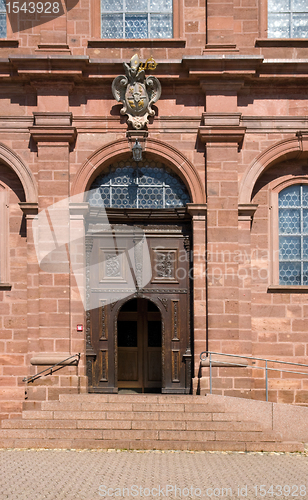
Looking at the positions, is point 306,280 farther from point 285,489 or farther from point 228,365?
point 285,489

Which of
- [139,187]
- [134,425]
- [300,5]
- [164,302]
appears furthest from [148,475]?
[300,5]

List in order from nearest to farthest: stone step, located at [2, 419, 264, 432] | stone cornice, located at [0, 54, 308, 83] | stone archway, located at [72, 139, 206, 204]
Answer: stone step, located at [2, 419, 264, 432]
stone cornice, located at [0, 54, 308, 83]
stone archway, located at [72, 139, 206, 204]

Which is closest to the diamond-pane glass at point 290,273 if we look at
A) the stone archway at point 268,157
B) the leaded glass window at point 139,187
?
the stone archway at point 268,157

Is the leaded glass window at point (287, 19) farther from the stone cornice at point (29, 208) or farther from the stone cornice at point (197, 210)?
the stone cornice at point (29, 208)

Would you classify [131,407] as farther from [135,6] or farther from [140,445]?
[135,6]

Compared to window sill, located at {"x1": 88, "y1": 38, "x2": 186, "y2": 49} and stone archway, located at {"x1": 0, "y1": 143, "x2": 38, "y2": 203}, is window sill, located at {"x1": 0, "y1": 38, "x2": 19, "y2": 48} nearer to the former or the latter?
window sill, located at {"x1": 88, "y1": 38, "x2": 186, "y2": 49}

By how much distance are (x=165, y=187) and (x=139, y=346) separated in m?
3.33

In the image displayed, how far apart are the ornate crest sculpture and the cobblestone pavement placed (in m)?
6.05

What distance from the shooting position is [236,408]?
9680 millimetres

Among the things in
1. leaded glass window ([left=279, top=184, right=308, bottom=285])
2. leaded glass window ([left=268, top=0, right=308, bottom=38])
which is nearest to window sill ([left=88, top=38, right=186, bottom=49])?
leaded glass window ([left=268, top=0, right=308, bottom=38])

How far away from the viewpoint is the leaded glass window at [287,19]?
11734 mm

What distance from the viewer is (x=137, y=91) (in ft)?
36.6

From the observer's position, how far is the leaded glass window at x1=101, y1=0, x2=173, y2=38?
11.7 metres

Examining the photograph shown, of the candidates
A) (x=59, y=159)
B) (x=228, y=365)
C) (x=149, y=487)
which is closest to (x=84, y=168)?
(x=59, y=159)
